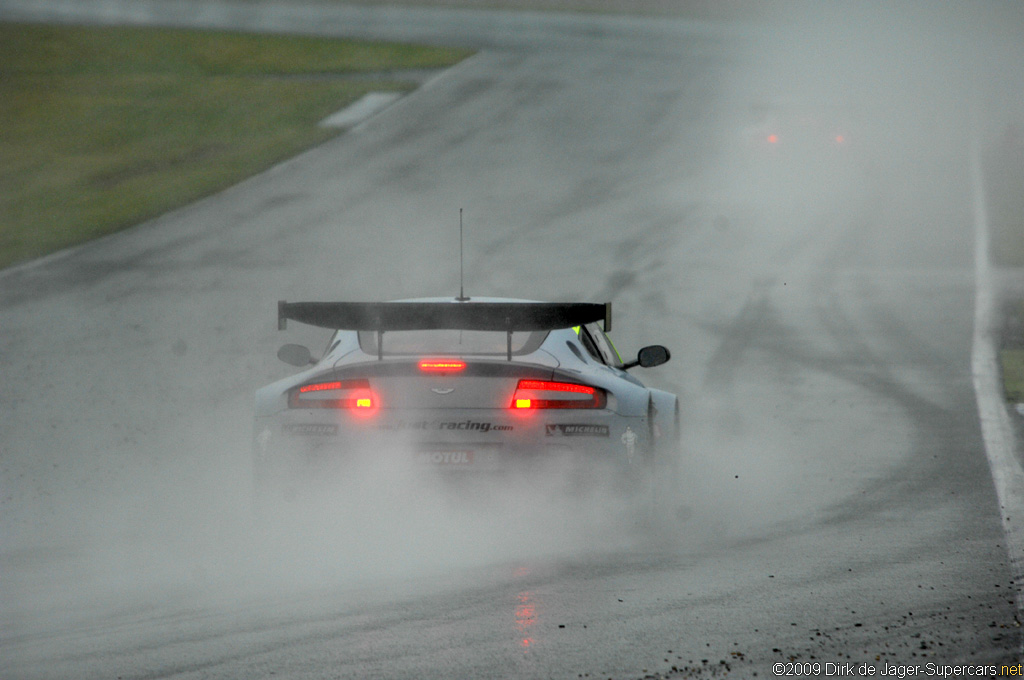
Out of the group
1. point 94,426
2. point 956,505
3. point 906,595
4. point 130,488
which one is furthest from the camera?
point 94,426

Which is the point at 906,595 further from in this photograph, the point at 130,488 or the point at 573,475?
the point at 130,488

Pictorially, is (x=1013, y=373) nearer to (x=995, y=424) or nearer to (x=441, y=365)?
(x=995, y=424)

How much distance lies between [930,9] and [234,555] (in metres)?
50.5

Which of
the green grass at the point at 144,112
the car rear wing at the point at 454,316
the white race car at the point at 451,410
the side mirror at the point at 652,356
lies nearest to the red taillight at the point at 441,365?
the white race car at the point at 451,410

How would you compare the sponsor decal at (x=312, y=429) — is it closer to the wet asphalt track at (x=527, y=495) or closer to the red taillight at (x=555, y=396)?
the wet asphalt track at (x=527, y=495)

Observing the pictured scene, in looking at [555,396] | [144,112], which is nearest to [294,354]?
[555,396]

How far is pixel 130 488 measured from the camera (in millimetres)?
9672

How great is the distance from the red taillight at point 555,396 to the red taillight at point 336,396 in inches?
27.2

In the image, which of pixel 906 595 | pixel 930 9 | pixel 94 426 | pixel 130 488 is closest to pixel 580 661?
pixel 906 595

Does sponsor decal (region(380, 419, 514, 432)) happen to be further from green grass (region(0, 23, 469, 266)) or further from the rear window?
green grass (region(0, 23, 469, 266))

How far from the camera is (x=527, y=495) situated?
7.62 metres

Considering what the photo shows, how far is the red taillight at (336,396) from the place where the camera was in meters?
7.65

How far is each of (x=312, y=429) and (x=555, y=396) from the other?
1.17 m

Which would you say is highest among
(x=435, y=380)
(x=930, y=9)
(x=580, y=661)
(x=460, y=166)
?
(x=930, y=9)
